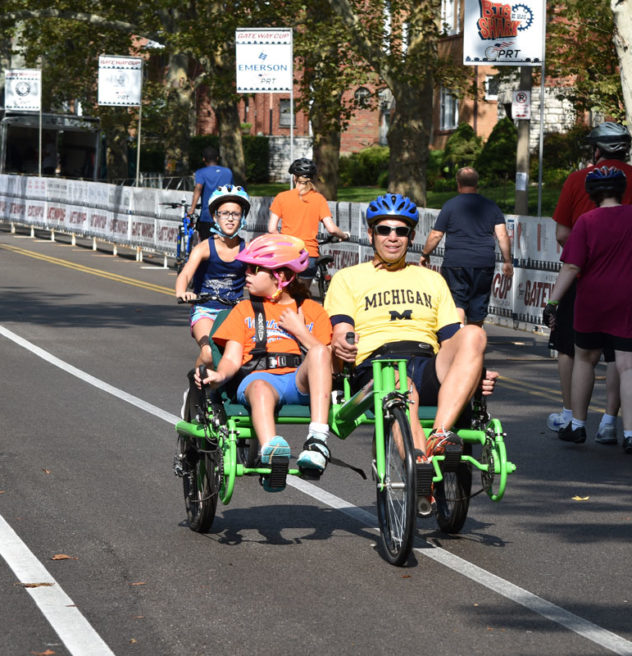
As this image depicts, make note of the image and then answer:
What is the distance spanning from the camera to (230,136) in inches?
2057

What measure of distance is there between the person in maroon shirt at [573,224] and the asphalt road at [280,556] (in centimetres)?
25

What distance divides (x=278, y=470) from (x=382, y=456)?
0.47 meters

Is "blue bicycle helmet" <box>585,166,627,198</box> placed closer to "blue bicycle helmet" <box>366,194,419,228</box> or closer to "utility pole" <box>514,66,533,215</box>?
"blue bicycle helmet" <box>366,194,419,228</box>

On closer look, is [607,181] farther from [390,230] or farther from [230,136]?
[230,136]

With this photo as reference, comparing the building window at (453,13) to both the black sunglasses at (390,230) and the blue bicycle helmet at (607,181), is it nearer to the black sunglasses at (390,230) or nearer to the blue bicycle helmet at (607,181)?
the blue bicycle helmet at (607,181)

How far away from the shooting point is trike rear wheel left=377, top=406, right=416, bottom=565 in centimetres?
646

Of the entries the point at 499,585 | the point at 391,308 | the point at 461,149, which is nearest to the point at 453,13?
the point at 461,149

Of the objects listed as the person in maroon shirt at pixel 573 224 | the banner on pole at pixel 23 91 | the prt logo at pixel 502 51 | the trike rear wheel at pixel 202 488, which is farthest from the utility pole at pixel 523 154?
the banner on pole at pixel 23 91

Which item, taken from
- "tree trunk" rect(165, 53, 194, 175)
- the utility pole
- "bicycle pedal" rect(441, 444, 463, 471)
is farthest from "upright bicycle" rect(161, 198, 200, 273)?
"tree trunk" rect(165, 53, 194, 175)

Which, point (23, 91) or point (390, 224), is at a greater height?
point (23, 91)

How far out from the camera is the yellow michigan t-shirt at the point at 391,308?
7.56 metres

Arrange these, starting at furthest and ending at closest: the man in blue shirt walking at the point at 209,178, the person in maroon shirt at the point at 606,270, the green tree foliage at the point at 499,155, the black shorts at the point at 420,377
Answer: the green tree foliage at the point at 499,155 → the man in blue shirt walking at the point at 209,178 → the person in maroon shirt at the point at 606,270 → the black shorts at the point at 420,377

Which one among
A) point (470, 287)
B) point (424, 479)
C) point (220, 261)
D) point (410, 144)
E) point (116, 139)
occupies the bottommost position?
point (424, 479)

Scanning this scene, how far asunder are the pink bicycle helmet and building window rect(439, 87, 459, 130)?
182 feet
